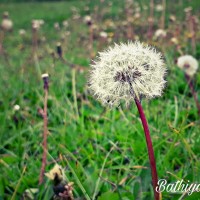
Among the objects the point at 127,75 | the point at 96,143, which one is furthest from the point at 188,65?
the point at 127,75

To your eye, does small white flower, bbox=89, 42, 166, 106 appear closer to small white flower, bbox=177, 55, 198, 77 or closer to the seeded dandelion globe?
the seeded dandelion globe

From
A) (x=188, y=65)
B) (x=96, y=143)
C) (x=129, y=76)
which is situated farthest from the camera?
(x=188, y=65)

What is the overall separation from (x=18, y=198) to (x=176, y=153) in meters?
0.69

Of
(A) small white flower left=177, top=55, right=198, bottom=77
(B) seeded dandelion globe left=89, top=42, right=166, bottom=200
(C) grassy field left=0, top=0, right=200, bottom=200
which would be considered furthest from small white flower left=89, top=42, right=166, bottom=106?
(A) small white flower left=177, top=55, right=198, bottom=77

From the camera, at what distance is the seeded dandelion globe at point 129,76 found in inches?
41.9

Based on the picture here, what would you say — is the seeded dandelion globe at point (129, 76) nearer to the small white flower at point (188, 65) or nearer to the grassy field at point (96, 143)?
the grassy field at point (96, 143)

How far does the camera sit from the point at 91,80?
122cm

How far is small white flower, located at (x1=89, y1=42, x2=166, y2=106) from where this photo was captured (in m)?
1.08

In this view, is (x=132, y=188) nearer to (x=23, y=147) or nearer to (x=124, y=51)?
(x=124, y=51)

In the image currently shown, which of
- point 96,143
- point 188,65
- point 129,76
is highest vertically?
point 129,76

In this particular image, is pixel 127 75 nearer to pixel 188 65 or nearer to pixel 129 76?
pixel 129 76

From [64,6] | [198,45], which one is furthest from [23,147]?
[64,6]

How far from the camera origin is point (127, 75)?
42.7 inches

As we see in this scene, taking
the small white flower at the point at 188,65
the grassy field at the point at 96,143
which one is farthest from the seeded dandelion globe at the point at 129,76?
the small white flower at the point at 188,65
